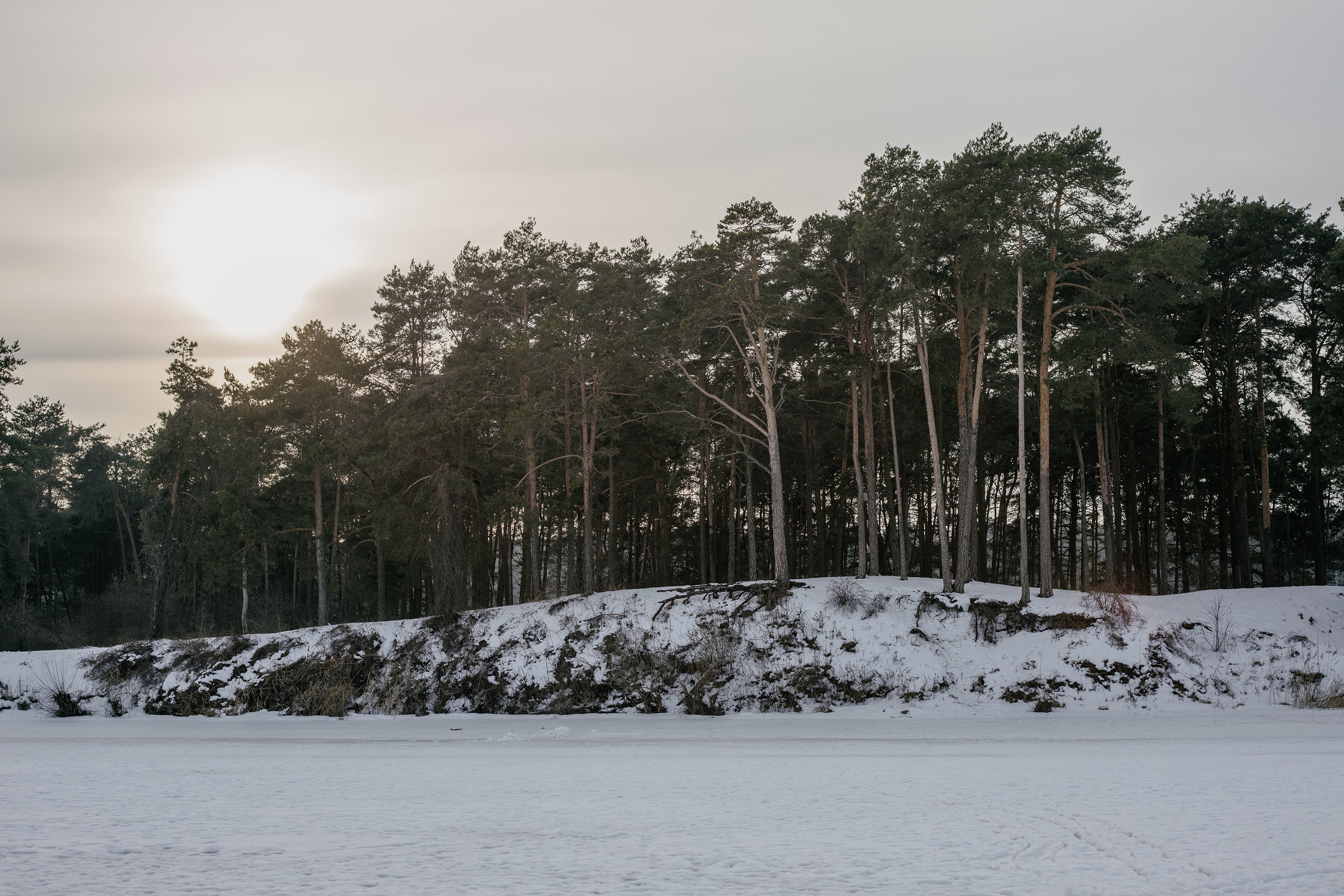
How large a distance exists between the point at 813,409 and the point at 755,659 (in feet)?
55.4

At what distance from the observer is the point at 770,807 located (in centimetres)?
698

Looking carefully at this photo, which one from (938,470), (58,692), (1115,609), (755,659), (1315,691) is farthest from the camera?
(938,470)

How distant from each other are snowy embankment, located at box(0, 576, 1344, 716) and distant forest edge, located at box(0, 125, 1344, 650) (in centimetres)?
247

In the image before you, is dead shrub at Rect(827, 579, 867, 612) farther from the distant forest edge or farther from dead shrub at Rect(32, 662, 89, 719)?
dead shrub at Rect(32, 662, 89, 719)

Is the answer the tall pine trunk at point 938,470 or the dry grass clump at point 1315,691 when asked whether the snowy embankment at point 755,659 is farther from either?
the tall pine trunk at point 938,470

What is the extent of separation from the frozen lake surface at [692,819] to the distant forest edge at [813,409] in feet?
54.5

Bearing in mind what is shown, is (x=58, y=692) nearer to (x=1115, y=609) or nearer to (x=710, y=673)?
(x=710, y=673)

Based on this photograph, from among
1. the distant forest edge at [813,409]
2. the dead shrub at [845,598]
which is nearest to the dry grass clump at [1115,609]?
the distant forest edge at [813,409]

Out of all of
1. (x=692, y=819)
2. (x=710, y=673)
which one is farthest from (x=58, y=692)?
(x=692, y=819)

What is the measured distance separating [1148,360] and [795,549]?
25.1 metres

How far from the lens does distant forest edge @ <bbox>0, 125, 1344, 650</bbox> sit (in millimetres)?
26984

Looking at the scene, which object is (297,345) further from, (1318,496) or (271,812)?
(1318,496)

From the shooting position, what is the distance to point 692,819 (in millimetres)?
6336

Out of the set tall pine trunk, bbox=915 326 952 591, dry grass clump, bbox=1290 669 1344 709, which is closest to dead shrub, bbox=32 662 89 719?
tall pine trunk, bbox=915 326 952 591
